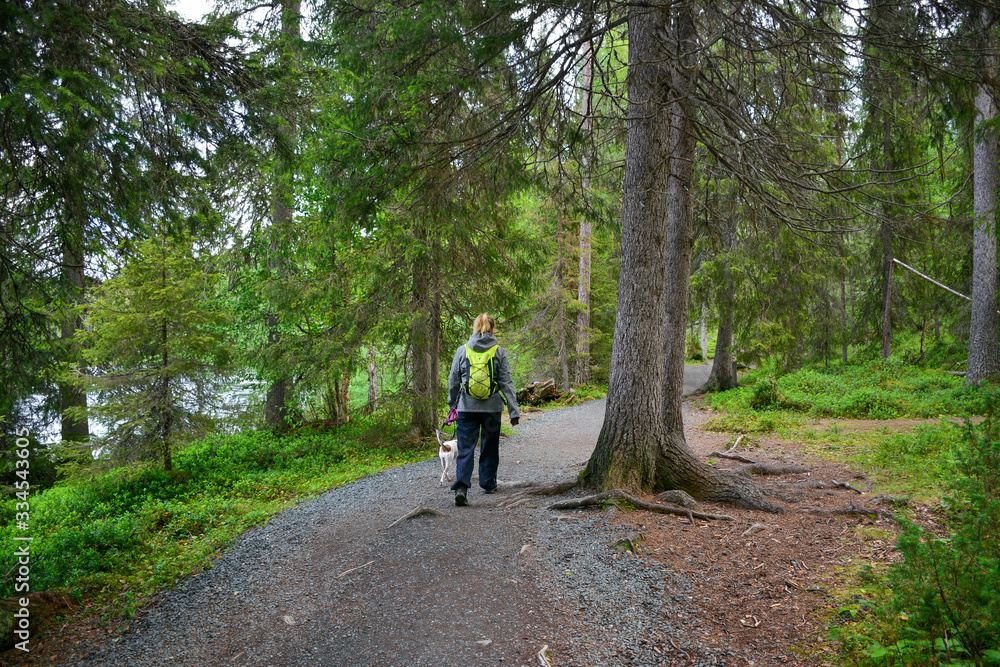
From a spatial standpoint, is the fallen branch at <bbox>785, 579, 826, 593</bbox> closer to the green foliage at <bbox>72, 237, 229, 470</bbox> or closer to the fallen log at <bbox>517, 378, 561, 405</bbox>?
the green foliage at <bbox>72, 237, 229, 470</bbox>

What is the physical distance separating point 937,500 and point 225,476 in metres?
10.2

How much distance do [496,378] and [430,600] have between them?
2910mm

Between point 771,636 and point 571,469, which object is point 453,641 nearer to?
point 771,636

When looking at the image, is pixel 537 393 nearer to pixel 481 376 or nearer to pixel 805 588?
pixel 481 376

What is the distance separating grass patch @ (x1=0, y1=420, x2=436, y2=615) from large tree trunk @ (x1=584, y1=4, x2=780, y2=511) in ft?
14.9

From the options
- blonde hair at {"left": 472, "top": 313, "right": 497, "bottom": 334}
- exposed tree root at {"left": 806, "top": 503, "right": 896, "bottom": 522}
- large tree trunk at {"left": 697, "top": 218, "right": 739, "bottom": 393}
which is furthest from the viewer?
large tree trunk at {"left": 697, "top": 218, "right": 739, "bottom": 393}

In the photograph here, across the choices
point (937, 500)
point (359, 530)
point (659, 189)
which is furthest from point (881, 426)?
point (359, 530)

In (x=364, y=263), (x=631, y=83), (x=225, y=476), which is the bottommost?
(x=225, y=476)

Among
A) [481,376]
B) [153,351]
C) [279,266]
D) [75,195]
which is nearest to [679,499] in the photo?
[481,376]

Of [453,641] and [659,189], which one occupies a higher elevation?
[659,189]

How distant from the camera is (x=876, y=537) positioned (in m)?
4.65

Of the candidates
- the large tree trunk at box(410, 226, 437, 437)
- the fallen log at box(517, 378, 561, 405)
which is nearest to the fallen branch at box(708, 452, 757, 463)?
the large tree trunk at box(410, 226, 437, 437)

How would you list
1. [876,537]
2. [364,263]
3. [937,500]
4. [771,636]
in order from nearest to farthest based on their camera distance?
[771,636] < [876,537] < [937,500] < [364,263]

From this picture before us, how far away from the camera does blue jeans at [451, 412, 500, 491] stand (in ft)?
20.5
